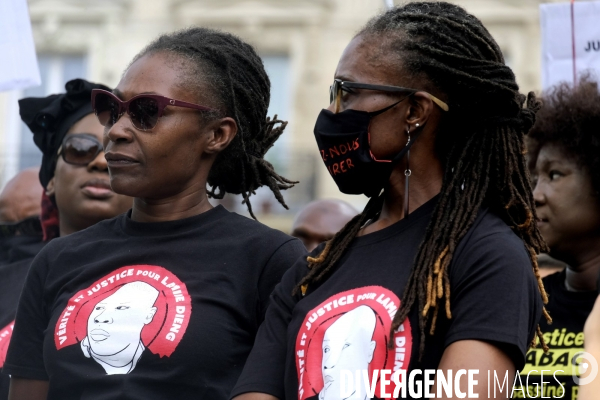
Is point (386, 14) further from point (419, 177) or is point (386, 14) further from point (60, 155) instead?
point (60, 155)

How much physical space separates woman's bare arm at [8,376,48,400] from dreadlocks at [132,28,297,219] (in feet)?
2.84

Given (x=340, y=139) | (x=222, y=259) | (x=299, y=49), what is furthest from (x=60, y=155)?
(x=299, y=49)

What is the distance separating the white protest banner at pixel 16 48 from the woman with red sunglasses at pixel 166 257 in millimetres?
1366

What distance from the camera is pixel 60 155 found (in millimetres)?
4438

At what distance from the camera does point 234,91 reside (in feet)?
11.6

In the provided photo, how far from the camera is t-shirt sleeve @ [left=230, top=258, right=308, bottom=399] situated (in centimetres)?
288

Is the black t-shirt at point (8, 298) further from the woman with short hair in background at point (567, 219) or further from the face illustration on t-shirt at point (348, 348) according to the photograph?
the woman with short hair in background at point (567, 219)

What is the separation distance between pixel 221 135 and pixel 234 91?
0.55 feet

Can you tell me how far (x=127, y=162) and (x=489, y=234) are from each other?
122cm

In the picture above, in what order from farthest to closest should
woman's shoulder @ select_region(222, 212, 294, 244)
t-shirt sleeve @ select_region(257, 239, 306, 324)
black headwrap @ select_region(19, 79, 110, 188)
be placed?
black headwrap @ select_region(19, 79, 110, 188), woman's shoulder @ select_region(222, 212, 294, 244), t-shirt sleeve @ select_region(257, 239, 306, 324)

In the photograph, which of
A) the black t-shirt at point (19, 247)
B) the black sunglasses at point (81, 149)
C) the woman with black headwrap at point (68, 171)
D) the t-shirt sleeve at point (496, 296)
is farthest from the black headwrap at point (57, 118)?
the t-shirt sleeve at point (496, 296)

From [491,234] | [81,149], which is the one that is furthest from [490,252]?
[81,149]

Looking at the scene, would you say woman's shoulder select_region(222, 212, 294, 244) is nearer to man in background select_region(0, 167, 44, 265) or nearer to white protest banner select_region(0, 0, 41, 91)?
man in background select_region(0, 167, 44, 265)

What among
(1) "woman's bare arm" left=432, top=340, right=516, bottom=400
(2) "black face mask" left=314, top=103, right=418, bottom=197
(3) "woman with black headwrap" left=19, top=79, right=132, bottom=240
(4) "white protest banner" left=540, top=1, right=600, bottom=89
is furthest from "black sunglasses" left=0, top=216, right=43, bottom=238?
(1) "woman's bare arm" left=432, top=340, right=516, bottom=400
